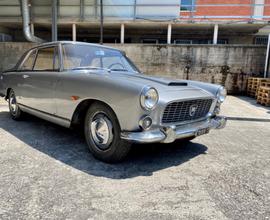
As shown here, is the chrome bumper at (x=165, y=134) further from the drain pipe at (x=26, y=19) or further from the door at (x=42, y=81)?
the drain pipe at (x=26, y=19)

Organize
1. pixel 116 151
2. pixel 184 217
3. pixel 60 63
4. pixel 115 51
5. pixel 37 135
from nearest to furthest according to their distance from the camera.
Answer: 1. pixel 184 217
2. pixel 116 151
3. pixel 60 63
4. pixel 37 135
5. pixel 115 51

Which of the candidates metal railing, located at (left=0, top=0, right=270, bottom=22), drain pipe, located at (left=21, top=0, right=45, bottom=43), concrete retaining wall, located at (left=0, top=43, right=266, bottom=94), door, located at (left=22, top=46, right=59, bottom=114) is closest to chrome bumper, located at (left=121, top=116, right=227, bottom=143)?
door, located at (left=22, top=46, right=59, bottom=114)

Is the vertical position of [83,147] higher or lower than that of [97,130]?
lower

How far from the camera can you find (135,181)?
2.58 m

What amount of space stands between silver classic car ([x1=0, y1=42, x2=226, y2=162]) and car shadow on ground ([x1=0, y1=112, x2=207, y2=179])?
0.20m

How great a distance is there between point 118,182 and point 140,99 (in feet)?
3.03

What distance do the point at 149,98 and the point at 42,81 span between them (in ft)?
6.86

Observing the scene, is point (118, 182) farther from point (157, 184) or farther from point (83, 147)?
point (83, 147)

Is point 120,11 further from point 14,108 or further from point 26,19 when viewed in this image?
point 14,108

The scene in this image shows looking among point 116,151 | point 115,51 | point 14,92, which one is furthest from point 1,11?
point 116,151

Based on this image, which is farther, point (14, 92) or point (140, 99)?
point (14, 92)

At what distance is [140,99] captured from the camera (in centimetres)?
253

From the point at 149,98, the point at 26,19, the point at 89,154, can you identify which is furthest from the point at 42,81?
the point at 26,19

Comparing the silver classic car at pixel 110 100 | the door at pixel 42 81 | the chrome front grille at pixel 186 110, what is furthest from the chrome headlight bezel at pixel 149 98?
the door at pixel 42 81
